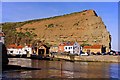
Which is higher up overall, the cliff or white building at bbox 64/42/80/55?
the cliff

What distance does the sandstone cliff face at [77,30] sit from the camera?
528 ft

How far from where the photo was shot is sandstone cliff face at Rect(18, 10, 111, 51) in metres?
161

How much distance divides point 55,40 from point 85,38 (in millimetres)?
15658

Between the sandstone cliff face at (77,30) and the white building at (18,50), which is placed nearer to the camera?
the white building at (18,50)

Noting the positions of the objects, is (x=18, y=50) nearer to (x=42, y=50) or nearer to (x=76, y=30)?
(x=42, y=50)

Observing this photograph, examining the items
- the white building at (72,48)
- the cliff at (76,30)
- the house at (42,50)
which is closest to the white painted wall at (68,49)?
the white building at (72,48)

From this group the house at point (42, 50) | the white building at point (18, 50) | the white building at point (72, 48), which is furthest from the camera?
the white building at point (72, 48)

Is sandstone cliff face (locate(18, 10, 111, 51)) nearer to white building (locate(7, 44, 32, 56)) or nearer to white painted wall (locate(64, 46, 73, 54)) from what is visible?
white painted wall (locate(64, 46, 73, 54))

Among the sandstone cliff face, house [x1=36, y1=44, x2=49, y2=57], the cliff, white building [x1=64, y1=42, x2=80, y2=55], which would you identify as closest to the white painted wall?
white building [x1=64, y1=42, x2=80, y2=55]

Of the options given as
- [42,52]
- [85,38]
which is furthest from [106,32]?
[42,52]

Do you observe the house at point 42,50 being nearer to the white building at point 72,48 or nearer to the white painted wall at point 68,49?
the white painted wall at point 68,49

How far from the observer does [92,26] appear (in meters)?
180

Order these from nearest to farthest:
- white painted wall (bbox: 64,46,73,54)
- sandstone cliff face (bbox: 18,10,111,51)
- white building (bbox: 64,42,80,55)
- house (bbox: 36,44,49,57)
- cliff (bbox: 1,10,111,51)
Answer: house (bbox: 36,44,49,57), white building (bbox: 64,42,80,55), white painted wall (bbox: 64,46,73,54), cliff (bbox: 1,10,111,51), sandstone cliff face (bbox: 18,10,111,51)

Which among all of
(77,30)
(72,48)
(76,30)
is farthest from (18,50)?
(77,30)
